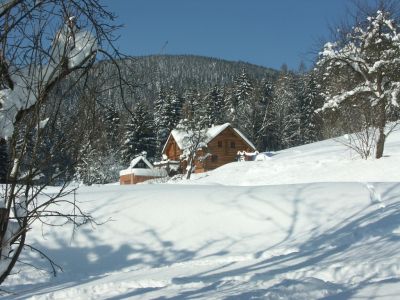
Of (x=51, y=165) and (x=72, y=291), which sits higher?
(x=51, y=165)

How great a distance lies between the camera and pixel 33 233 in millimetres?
9758

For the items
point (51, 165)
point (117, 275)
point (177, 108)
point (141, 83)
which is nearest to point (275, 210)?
point (117, 275)

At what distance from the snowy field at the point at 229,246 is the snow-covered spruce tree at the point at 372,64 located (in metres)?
8.76

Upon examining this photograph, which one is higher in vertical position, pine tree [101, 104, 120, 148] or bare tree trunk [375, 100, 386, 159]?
bare tree trunk [375, 100, 386, 159]

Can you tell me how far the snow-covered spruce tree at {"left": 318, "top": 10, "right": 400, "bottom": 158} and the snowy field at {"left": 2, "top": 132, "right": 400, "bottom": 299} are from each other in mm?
8758

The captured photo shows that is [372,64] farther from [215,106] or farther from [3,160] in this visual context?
[215,106]

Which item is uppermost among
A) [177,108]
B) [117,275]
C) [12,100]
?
[177,108]

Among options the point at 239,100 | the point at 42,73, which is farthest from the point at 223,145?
the point at 42,73

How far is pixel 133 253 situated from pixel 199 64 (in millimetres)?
126419

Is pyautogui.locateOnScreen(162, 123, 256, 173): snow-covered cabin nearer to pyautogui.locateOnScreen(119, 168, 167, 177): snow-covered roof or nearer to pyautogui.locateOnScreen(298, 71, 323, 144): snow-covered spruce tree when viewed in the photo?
pyautogui.locateOnScreen(119, 168, 167, 177): snow-covered roof

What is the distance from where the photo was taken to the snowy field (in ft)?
19.8

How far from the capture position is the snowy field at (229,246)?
603cm

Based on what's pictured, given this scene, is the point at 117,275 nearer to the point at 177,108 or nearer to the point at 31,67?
the point at 31,67

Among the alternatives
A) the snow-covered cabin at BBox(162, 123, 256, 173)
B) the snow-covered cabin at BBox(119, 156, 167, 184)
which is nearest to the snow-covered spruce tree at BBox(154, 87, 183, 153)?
the snow-covered cabin at BBox(162, 123, 256, 173)
